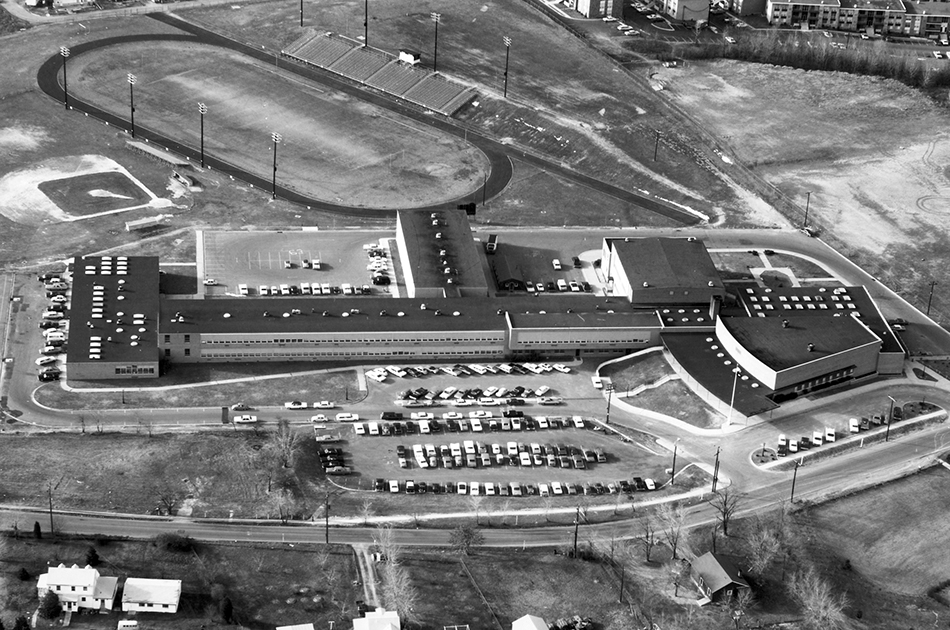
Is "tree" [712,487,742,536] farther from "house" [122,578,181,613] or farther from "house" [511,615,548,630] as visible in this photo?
"house" [122,578,181,613]

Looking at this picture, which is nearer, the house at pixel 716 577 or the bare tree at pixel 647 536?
the house at pixel 716 577

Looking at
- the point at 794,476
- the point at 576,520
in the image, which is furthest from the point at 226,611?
the point at 794,476

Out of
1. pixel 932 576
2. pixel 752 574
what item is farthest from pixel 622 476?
pixel 932 576

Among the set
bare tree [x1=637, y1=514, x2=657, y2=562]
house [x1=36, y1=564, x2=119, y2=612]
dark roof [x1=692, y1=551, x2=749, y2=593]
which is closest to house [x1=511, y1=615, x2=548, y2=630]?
bare tree [x1=637, y1=514, x2=657, y2=562]

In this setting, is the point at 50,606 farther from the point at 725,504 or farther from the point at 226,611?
the point at 725,504

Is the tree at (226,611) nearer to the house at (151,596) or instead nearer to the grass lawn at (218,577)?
the grass lawn at (218,577)

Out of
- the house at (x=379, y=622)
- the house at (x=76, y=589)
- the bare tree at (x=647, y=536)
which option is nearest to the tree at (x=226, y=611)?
the house at (x=76, y=589)
